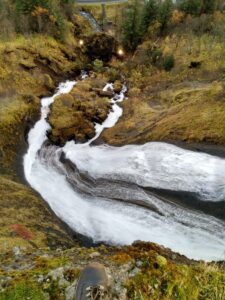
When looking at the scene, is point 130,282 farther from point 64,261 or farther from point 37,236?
point 37,236

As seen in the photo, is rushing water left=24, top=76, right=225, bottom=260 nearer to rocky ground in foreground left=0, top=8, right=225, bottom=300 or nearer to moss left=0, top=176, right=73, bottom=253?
moss left=0, top=176, right=73, bottom=253

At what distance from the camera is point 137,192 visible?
26031mm

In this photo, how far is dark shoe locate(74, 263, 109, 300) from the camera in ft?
24.5

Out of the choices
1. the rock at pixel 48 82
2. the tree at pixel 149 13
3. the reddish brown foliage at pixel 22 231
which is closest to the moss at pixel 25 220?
the reddish brown foliage at pixel 22 231

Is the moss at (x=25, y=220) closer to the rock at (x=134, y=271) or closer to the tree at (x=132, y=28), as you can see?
the rock at (x=134, y=271)

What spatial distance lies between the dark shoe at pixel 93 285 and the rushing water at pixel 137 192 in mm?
13832

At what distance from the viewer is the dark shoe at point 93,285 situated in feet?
24.5

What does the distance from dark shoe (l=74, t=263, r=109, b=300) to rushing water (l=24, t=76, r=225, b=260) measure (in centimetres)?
1383

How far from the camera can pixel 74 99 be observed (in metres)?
41.2

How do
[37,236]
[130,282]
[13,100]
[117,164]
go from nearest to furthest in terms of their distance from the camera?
[130,282]
[37,236]
[117,164]
[13,100]

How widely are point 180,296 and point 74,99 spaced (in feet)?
112

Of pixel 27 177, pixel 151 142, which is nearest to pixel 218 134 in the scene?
pixel 151 142

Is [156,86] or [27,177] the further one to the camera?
[156,86]

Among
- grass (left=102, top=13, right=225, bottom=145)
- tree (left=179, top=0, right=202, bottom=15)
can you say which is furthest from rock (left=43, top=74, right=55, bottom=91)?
tree (left=179, top=0, right=202, bottom=15)
